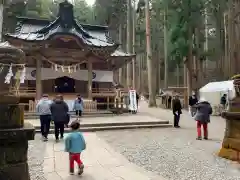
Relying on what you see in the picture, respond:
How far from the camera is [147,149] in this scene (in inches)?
306

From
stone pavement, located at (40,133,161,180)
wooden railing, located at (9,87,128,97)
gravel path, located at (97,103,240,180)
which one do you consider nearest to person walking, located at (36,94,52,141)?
stone pavement, located at (40,133,161,180)

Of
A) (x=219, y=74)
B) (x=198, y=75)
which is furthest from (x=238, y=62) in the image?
(x=219, y=74)

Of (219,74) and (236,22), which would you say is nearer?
(236,22)

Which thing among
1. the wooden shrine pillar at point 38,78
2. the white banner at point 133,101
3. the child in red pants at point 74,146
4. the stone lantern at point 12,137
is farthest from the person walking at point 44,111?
the white banner at point 133,101

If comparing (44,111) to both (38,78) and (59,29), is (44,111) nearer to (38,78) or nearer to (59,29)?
(38,78)

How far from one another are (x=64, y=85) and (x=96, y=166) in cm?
1479

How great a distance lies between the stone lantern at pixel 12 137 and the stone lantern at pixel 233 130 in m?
5.41

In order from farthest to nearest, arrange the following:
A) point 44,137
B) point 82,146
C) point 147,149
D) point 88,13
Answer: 1. point 88,13
2. point 44,137
3. point 147,149
4. point 82,146

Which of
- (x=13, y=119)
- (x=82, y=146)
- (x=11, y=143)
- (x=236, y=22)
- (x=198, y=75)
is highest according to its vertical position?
(x=236, y=22)

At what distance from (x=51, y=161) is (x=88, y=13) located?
3909 cm

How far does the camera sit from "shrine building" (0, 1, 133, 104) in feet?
53.8

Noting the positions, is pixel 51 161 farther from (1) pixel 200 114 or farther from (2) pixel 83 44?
(2) pixel 83 44

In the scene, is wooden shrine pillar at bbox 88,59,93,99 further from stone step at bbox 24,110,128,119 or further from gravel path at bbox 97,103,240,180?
gravel path at bbox 97,103,240,180

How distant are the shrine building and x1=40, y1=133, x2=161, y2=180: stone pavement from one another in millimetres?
9835
